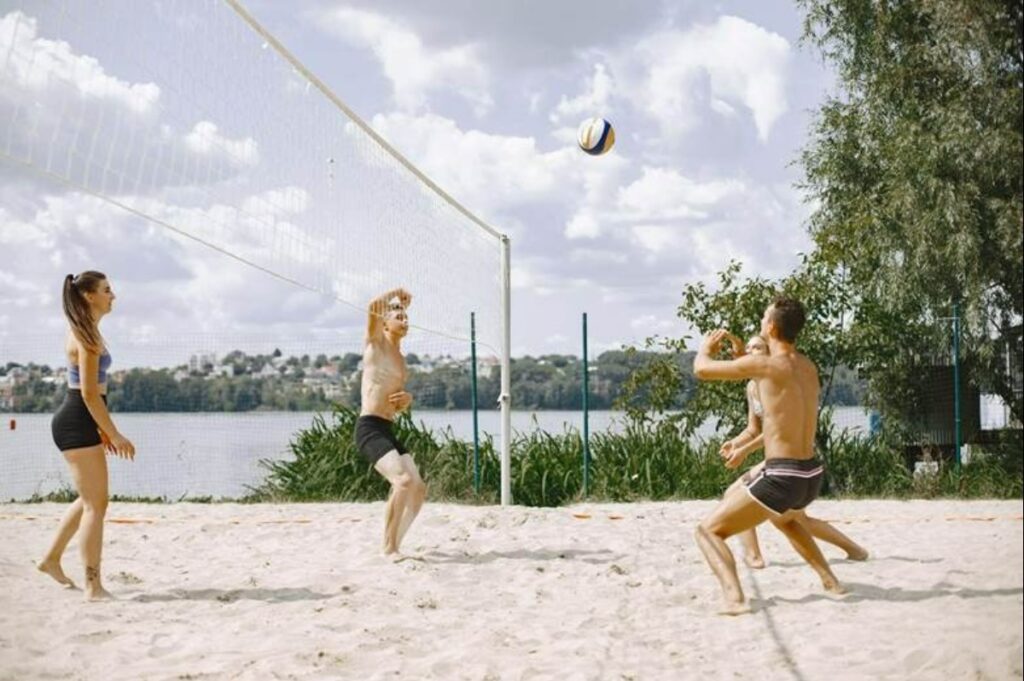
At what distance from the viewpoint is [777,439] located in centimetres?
415

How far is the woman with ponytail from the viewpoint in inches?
190

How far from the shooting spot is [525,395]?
10.1 meters

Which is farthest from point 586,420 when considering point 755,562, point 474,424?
point 755,562

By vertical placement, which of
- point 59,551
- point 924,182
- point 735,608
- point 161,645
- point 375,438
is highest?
point 924,182

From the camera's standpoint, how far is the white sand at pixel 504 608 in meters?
3.18

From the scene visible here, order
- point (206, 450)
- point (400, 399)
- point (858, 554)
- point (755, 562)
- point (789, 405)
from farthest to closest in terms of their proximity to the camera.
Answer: point (206, 450) < point (400, 399) < point (755, 562) < point (858, 554) < point (789, 405)

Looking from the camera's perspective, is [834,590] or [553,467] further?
[553,467]

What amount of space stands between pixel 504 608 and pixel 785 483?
147 centimetres

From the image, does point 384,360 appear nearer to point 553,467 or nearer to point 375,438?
point 375,438

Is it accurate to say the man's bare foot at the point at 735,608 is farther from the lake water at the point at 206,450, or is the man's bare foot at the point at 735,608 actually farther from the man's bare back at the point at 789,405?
the lake water at the point at 206,450

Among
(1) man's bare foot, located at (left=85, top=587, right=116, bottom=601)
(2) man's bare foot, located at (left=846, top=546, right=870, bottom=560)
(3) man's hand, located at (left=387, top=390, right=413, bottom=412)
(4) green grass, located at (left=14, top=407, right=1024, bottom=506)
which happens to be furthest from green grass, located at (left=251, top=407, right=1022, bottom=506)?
(1) man's bare foot, located at (left=85, top=587, right=116, bottom=601)

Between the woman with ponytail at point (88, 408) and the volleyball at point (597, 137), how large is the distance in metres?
3.93

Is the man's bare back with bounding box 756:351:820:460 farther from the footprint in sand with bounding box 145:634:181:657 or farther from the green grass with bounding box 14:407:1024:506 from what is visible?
the green grass with bounding box 14:407:1024:506

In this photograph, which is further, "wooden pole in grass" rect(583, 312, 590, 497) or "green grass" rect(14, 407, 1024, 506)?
"wooden pole in grass" rect(583, 312, 590, 497)
